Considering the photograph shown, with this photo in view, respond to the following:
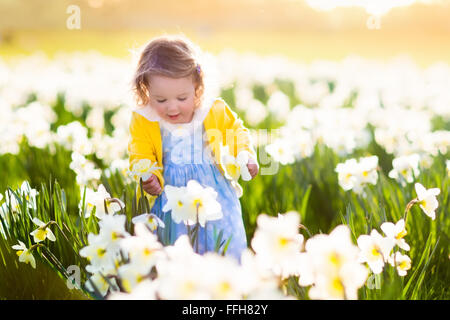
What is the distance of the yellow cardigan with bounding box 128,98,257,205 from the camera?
2.14 meters

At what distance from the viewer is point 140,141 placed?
2.15 meters

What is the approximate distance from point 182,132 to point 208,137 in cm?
11

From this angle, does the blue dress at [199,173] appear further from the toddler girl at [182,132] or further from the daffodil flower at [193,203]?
the daffodil flower at [193,203]

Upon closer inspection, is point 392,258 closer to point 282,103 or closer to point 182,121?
point 182,121

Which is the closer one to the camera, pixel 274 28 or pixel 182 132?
pixel 182 132

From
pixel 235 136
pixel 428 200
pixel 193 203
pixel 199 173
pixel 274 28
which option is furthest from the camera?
pixel 274 28

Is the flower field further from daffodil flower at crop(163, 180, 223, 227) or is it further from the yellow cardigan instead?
the yellow cardigan

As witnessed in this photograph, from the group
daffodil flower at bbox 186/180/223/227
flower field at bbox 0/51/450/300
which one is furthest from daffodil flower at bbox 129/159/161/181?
daffodil flower at bbox 186/180/223/227

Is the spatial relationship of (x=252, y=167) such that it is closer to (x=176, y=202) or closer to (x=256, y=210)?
(x=176, y=202)

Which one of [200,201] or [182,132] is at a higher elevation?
[182,132]

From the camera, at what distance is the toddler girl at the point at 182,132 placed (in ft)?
6.64

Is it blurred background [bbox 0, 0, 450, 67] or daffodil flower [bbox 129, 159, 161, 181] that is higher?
blurred background [bbox 0, 0, 450, 67]

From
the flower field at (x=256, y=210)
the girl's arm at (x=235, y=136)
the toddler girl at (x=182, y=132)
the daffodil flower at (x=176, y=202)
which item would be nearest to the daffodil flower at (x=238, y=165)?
the flower field at (x=256, y=210)

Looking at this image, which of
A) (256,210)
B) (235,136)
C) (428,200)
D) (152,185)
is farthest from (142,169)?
(428,200)
